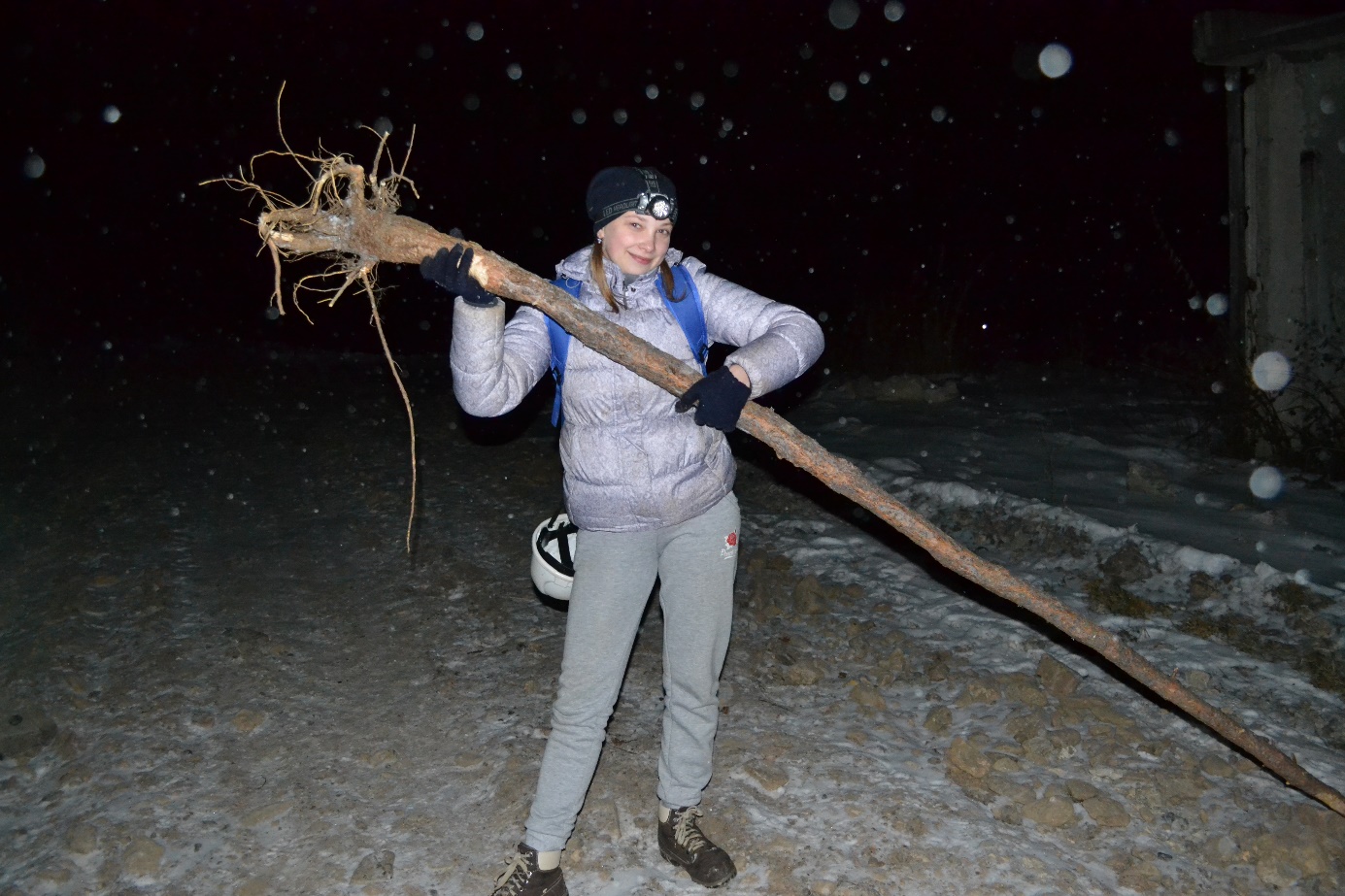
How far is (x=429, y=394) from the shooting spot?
11125 mm

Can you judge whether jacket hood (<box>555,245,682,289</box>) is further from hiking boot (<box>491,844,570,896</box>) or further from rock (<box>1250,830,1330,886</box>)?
rock (<box>1250,830,1330,886</box>)

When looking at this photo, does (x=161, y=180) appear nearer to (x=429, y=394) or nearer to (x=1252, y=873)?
(x=429, y=394)

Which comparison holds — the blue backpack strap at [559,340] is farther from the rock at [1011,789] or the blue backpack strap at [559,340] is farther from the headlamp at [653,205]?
the rock at [1011,789]

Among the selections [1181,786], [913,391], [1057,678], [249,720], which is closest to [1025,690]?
[1057,678]

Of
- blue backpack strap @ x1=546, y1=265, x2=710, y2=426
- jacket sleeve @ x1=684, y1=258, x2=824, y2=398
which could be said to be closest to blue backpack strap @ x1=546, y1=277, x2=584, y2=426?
blue backpack strap @ x1=546, y1=265, x2=710, y2=426

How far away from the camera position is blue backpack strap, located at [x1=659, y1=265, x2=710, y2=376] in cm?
274

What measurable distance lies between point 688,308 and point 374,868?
193 cm

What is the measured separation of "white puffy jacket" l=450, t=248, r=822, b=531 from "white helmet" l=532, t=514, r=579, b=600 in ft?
1.19

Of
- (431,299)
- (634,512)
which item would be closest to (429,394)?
(634,512)

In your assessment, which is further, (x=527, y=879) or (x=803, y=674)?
(x=803, y=674)

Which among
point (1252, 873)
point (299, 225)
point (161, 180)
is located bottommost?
point (1252, 873)

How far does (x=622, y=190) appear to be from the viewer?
2.63 m

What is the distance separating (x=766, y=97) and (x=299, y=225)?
22.0 m

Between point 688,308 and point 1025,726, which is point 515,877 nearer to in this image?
point 688,308
